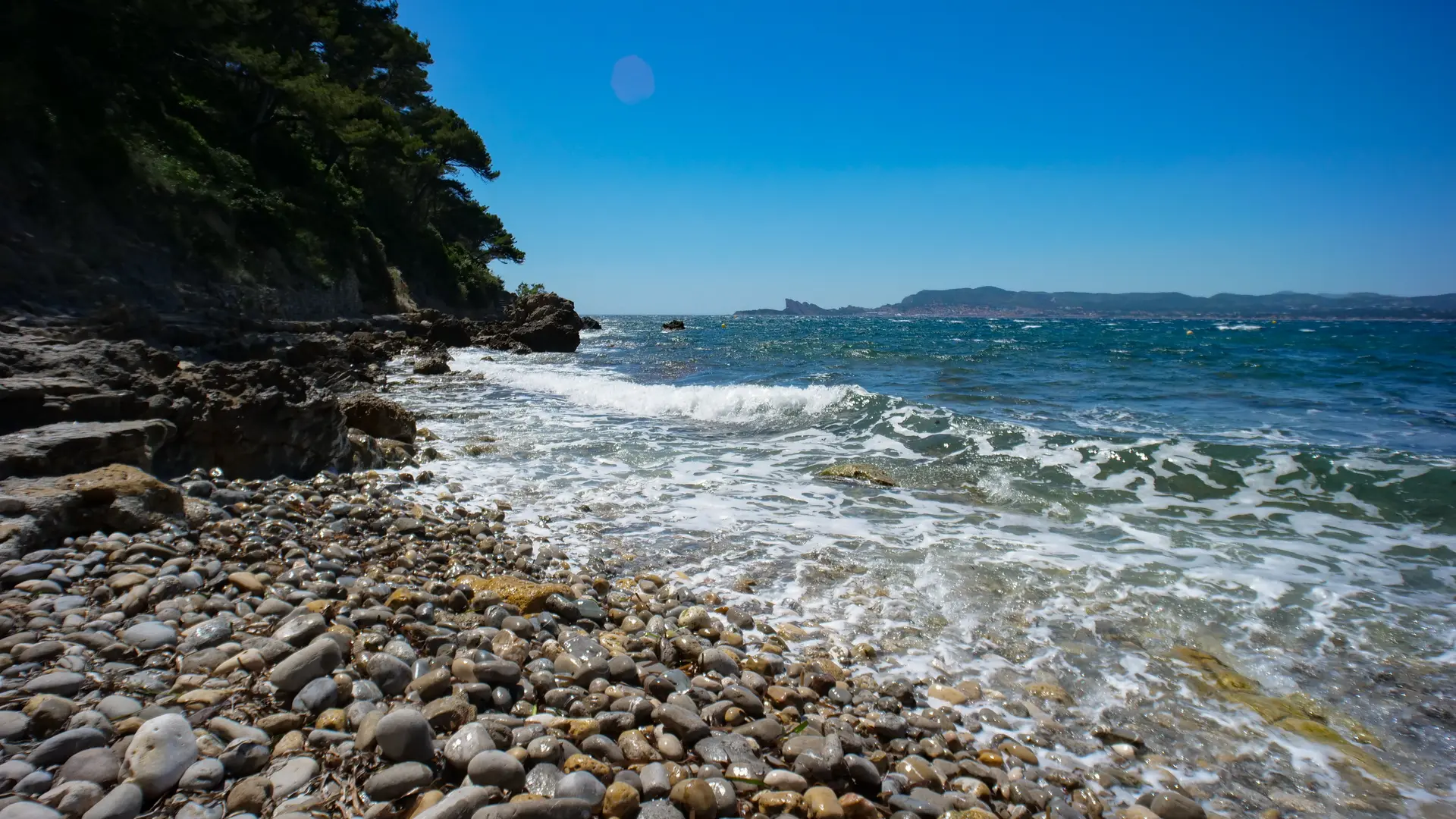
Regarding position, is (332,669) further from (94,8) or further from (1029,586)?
(94,8)

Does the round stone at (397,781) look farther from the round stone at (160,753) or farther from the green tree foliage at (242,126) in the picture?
the green tree foliage at (242,126)

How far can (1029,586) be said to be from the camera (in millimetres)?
4930

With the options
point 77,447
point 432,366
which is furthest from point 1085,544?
point 432,366

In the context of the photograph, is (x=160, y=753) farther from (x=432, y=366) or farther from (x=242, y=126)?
(x=242, y=126)

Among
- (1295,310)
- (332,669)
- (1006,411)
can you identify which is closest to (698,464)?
(332,669)

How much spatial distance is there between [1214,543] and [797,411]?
801cm

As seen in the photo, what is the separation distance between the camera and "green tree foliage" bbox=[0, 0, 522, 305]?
57.4 feet

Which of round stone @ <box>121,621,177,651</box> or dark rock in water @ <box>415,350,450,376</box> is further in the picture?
dark rock in water @ <box>415,350,450,376</box>

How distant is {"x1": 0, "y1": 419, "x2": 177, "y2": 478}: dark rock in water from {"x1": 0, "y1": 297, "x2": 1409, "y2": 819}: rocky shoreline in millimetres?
20

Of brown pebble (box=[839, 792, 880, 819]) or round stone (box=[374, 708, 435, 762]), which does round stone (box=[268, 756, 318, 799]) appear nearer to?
round stone (box=[374, 708, 435, 762])

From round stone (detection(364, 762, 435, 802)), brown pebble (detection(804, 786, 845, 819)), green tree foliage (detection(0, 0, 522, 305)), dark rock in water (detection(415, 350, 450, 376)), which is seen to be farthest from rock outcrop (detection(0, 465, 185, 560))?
green tree foliage (detection(0, 0, 522, 305))

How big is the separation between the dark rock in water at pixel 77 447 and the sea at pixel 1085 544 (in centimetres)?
247

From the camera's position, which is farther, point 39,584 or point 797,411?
point 797,411

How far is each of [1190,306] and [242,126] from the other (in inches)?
6609
